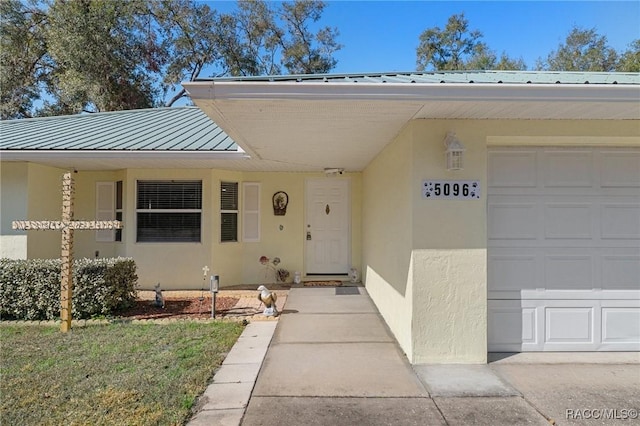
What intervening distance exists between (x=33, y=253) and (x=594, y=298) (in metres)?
9.46

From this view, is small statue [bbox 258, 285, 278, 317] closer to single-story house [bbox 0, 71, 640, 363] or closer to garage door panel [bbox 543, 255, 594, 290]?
single-story house [bbox 0, 71, 640, 363]

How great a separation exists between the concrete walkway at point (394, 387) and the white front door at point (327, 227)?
412 cm

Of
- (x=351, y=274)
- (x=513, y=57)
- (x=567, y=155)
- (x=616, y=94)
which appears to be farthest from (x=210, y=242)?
(x=513, y=57)

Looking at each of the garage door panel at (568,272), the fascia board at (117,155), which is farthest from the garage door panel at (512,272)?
the fascia board at (117,155)

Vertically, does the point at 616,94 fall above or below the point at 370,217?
above

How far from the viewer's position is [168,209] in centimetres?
806

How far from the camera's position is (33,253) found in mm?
7301

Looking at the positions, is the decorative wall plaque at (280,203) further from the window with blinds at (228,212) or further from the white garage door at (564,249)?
the white garage door at (564,249)

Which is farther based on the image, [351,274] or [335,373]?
[351,274]

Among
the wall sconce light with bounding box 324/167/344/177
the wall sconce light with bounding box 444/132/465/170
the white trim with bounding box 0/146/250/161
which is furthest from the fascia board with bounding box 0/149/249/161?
the wall sconce light with bounding box 444/132/465/170

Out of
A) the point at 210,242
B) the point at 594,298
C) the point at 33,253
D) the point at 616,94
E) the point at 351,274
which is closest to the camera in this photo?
the point at 616,94

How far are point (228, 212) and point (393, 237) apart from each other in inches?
185

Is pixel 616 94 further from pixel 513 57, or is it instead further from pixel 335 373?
pixel 513 57

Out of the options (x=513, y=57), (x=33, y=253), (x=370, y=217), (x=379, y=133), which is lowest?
(x=33, y=253)
